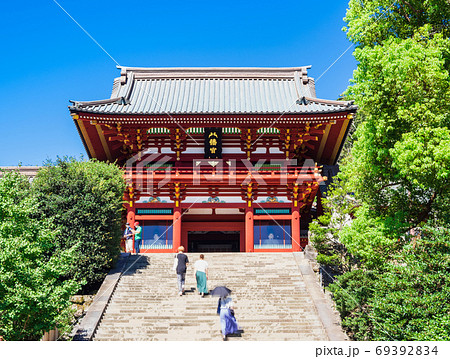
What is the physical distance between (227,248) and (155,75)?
11233 millimetres

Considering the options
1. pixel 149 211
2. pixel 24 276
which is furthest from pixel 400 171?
pixel 149 211

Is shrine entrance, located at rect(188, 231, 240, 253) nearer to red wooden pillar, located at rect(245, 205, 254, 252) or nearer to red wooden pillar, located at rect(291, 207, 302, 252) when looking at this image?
red wooden pillar, located at rect(245, 205, 254, 252)

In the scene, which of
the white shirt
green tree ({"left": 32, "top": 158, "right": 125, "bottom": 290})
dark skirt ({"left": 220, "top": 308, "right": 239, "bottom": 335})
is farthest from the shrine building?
→ dark skirt ({"left": 220, "top": 308, "right": 239, "bottom": 335})

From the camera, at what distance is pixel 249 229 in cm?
1956

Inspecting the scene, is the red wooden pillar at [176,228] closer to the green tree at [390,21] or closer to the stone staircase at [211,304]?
the stone staircase at [211,304]

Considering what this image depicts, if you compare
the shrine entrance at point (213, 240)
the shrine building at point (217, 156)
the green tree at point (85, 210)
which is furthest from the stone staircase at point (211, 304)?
the shrine entrance at point (213, 240)

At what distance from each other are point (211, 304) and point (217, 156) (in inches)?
388

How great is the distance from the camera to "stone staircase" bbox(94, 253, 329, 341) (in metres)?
11.2

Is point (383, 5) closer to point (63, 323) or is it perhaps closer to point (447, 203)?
point (447, 203)

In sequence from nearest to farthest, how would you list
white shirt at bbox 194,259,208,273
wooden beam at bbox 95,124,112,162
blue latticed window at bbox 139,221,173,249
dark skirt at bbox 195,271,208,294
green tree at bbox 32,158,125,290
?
white shirt at bbox 194,259,208,273, dark skirt at bbox 195,271,208,294, green tree at bbox 32,158,125,290, blue latticed window at bbox 139,221,173,249, wooden beam at bbox 95,124,112,162

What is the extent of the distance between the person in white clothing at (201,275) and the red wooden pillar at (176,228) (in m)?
6.75

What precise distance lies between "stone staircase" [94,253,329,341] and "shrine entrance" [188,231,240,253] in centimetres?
724

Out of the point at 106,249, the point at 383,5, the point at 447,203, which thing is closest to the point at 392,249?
the point at 447,203

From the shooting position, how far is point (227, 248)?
23.5 meters
